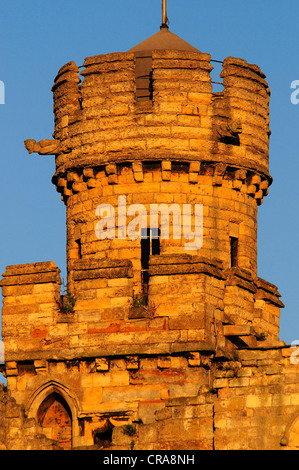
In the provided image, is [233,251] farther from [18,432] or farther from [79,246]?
[18,432]

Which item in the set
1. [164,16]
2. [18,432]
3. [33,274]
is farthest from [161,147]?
[18,432]

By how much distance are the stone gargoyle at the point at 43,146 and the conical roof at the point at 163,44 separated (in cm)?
241

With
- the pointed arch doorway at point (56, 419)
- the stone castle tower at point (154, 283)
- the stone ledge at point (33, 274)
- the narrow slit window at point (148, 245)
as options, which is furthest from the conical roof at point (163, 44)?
the pointed arch doorway at point (56, 419)

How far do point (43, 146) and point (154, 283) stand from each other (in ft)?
14.8

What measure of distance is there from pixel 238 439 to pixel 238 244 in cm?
531

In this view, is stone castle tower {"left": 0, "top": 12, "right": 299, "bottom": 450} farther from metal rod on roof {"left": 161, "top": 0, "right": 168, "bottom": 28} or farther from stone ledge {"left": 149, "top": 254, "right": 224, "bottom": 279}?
metal rod on roof {"left": 161, "top": 0, "right": 168, "bottom": 28}

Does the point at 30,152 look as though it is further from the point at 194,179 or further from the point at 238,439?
the point at 238,439

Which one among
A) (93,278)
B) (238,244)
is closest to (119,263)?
(93,278)

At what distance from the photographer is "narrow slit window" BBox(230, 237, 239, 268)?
39.8 m

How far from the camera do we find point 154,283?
3741 cm

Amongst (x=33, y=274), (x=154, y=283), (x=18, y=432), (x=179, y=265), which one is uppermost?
(x=33, y=274)

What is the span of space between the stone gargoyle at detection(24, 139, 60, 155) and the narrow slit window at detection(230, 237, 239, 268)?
379 cm

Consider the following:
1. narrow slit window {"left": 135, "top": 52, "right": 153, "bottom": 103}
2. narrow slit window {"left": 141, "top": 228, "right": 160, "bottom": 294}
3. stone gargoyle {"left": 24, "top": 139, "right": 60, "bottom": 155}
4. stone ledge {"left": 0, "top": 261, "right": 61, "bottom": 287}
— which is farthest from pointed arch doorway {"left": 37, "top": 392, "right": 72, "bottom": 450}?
narrow slit window {"left": 135, "top": 52, "right": 153, "bottom": 103}

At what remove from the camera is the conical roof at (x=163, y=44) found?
1606 inches
